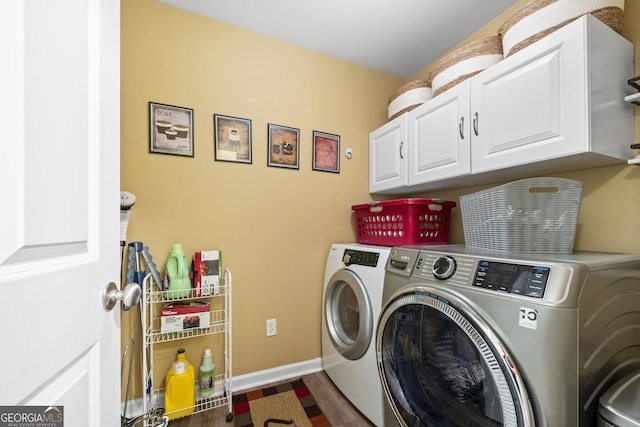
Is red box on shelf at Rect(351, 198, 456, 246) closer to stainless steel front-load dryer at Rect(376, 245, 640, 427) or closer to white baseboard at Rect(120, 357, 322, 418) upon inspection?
stainless steel front-load dryer at Rect(376, 245, 640, 427)

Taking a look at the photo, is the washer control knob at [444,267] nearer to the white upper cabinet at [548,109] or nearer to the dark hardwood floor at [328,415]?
the white upper cabinet at [548,109]

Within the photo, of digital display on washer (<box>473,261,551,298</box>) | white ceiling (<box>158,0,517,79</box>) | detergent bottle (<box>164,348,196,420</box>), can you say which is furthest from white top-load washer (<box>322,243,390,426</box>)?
white ceiling (<box>158,0,517,79</box>)

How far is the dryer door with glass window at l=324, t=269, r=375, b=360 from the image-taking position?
4.60 feet

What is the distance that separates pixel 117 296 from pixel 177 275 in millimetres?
932

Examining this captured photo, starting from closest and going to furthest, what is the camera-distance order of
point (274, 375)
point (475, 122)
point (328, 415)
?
point (475, 122) → point (328, 415) → point (274, 375)

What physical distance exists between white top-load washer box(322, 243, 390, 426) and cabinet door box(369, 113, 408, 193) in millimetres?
613

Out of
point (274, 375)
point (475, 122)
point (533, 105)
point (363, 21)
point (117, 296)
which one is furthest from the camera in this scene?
point (274, 375)

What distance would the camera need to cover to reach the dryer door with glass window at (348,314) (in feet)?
4.60

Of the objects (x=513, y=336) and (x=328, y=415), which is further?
(x=328, y=415)

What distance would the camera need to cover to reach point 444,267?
39.1 inches

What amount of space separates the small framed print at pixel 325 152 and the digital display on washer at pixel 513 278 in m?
1.37

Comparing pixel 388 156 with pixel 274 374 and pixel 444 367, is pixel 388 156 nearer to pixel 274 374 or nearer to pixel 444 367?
pixel 444 367

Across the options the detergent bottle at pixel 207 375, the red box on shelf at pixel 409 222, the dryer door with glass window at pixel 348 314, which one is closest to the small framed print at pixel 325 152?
the red box on shelf at pixel 409 222

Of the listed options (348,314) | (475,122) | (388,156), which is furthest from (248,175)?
(475,122)
